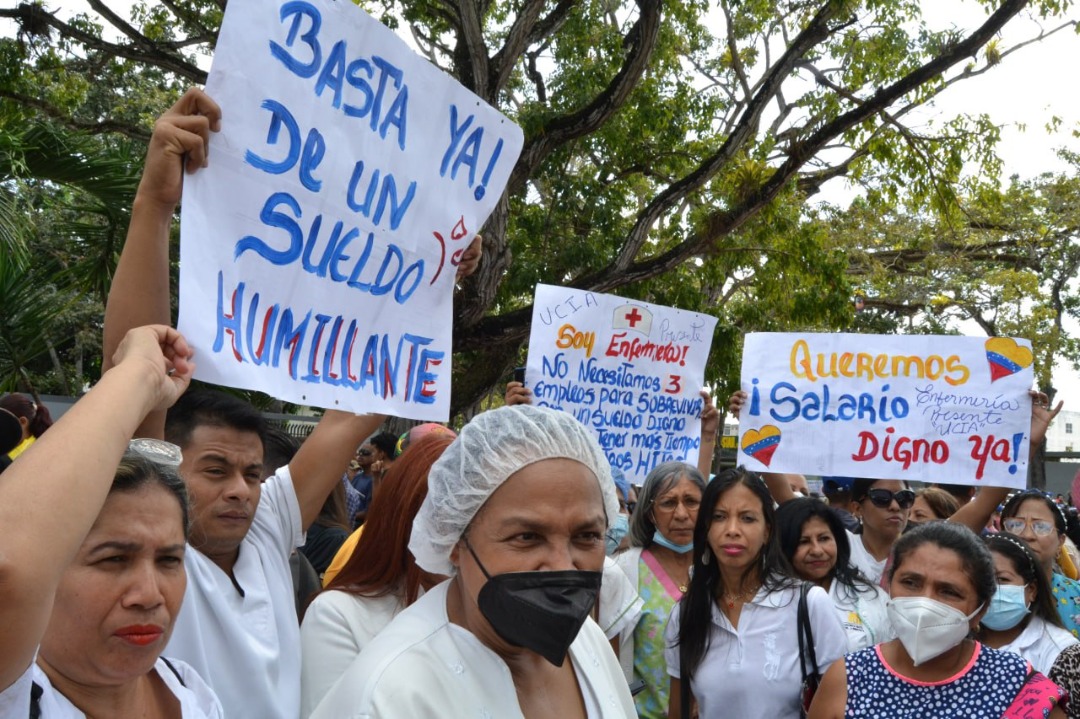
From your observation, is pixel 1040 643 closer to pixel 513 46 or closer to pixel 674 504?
pixel 674 504

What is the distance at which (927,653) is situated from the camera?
3256mm

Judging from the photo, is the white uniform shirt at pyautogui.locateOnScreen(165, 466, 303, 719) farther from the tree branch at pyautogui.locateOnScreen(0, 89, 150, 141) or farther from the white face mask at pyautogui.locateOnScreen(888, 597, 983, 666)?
the tree branch at pyautogui.locateOnScreen(0, 89, 150, 141)

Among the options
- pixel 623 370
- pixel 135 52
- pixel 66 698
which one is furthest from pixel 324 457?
→ pixel 135 52

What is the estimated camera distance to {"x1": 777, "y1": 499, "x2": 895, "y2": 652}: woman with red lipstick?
14.9 feet

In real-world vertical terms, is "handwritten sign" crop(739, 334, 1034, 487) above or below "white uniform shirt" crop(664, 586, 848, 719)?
above

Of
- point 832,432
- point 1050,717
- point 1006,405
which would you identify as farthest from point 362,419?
point 1006,405

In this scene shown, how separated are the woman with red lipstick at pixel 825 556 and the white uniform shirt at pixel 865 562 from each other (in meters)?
0.69

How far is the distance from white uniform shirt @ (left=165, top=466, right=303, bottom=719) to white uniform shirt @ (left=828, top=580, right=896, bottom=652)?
2.43m

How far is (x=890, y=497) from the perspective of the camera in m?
5.64

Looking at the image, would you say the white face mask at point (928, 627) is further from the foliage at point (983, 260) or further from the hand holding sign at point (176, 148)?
→ the foliage at point (983, 260)

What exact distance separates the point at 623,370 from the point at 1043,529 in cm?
237

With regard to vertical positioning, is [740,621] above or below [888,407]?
below

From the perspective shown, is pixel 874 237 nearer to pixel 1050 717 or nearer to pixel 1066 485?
pixel 1066 485

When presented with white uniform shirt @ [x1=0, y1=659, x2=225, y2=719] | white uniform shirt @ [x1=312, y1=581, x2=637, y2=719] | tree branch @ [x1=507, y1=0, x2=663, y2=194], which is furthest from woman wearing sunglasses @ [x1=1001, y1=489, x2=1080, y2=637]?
tree branch @ [x1=507, y1=0, x2=663, y2=194]
